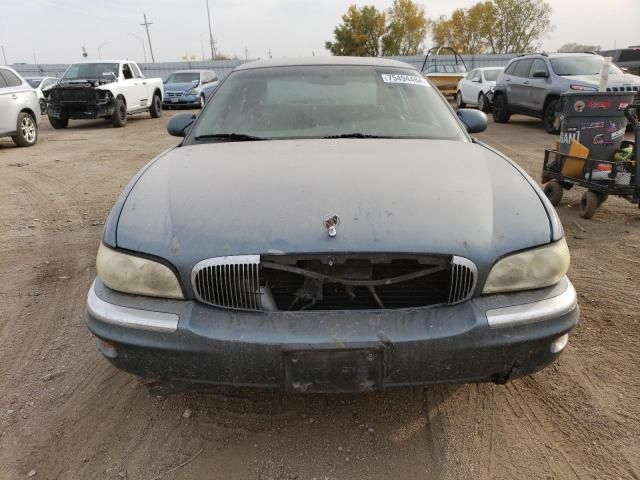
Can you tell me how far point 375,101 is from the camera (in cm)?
318

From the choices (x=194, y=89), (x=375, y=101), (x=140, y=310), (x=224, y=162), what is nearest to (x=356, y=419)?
(x=140, y=310)

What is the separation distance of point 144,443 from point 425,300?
1.34m

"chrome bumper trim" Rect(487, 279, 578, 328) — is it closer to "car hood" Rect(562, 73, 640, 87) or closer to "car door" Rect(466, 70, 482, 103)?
"car hood" Rect(562, 73, 640, 87)

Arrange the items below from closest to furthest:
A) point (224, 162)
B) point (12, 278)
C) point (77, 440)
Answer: point (77, 440) → point (224, 162) → point (12, 278)

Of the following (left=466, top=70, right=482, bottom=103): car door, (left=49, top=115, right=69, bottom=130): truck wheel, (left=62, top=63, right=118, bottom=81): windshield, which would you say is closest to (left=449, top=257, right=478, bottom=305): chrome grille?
(left=62, top=63, right=118, bottom=81): windshield

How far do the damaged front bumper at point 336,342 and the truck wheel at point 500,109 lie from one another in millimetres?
12973

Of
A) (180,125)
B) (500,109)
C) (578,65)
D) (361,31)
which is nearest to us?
(180,125)

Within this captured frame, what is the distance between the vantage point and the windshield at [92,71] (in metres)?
14.1

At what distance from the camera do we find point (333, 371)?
1.74 metres

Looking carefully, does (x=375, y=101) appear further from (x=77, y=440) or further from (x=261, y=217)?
(x=77, y=440)

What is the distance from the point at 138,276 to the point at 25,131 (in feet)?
35.4

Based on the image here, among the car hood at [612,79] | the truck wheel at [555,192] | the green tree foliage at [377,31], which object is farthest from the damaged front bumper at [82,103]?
the green tree foliage at [377,31]

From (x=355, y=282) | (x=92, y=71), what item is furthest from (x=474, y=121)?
(x=92, y=71)

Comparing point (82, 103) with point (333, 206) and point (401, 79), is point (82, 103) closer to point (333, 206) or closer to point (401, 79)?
point (401, 79)
